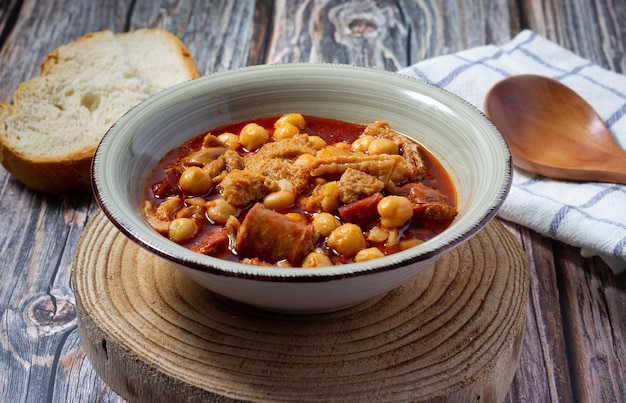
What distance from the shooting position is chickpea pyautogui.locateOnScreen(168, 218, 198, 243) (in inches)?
111

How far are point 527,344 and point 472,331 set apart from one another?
678mm

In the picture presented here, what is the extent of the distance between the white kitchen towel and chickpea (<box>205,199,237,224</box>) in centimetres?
157

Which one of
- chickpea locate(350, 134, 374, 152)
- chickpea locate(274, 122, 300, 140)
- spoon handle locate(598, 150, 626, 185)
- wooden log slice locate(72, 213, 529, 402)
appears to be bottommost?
spoon handle locate(598, 150, 626, 185)

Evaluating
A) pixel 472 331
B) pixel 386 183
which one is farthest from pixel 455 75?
pixel 472 331

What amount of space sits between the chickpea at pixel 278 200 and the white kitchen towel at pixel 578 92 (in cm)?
135

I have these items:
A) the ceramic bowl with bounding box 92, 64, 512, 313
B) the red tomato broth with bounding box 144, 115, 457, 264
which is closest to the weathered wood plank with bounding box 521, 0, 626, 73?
the ceramic bowl with bounding box 92, 64, 512, 313

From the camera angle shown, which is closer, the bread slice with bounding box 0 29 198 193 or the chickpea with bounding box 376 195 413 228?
the chickpea with bounding box 376 195 413 228

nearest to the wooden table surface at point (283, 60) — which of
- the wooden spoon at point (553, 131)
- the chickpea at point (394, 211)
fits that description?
the wooden spoon at point (553, 131)

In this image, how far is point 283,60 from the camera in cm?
547

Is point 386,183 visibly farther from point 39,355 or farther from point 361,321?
point 39,355

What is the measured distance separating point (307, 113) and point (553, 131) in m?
1.52

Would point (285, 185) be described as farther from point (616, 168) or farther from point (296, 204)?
point (616, 168)

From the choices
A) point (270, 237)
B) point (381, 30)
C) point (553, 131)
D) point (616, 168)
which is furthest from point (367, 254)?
point (381, 30)

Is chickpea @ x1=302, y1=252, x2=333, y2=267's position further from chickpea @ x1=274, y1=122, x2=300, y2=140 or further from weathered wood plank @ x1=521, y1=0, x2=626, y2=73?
weathered wood plank @ x1=521, y1=0, x2=626, y2=73
